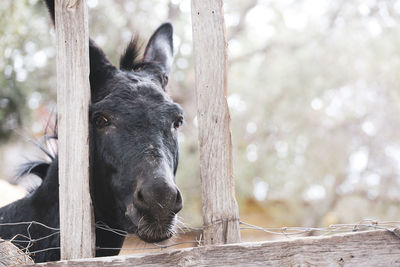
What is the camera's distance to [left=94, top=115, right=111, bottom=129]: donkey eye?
2.71 metres

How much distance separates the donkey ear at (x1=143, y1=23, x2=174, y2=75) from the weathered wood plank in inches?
72.7

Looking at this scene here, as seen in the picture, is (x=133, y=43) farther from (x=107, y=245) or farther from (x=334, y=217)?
(x=334, y=217)

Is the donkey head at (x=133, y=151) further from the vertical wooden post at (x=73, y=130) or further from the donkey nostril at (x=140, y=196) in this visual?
the vertical wooden post at (x=73, y=130)

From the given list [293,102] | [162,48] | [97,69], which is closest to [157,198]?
[97,69]

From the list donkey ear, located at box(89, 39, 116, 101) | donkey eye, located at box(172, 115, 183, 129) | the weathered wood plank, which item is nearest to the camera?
the weathered wood plank

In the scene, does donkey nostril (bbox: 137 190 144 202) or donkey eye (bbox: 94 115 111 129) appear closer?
donkey nostril (bbox: 137 190 144 202)

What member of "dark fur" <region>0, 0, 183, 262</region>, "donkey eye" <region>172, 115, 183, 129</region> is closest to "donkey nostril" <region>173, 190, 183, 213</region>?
"dark fur" <region>0, 0, 183, 262</region>

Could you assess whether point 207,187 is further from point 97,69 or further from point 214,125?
point 97,69

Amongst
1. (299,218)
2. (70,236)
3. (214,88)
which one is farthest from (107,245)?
(299,218)

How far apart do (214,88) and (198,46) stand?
9.3 inches

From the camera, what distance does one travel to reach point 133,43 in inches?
136

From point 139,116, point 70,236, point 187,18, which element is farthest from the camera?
point 187,18

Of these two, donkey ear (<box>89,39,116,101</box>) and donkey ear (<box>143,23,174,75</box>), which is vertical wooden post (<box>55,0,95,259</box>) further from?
donkey ear (<box>143,23,174,75</box>)

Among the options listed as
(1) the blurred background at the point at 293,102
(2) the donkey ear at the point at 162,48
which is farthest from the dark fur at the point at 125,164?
(1) the blurred background at the point at 293,102
